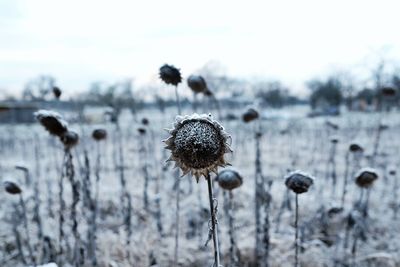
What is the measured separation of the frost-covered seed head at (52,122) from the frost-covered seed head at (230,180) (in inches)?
42.9

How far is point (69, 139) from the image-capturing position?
8.42 feet

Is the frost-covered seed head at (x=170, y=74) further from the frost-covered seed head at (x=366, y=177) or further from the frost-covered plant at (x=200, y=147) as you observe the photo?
the frost-covered seed head at (x=366, y=177)

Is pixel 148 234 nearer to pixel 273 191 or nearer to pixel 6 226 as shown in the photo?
pixel 6 226

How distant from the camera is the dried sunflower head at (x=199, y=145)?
4.44ft

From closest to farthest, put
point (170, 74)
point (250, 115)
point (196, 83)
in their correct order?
point (170, 74), point (196, 83), point (250, 115)

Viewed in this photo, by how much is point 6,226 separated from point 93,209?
6.50ft

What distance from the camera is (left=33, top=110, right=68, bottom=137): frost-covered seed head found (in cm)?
229

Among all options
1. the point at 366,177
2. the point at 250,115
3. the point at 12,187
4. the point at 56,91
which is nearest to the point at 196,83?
the point at 250,115

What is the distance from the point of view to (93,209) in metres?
3.29

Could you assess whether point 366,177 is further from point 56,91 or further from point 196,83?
point 56,91

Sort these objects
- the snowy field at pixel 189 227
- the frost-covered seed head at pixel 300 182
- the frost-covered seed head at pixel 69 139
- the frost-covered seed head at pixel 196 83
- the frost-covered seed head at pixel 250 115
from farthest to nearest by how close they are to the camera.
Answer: the frost-covered seed head at pixel 250 115
the snowy field at pixel 189 227
the frost-covered seed head at pixel 196 83
the frost-covered seed head at pixel 69 139
the frost-covered seed head at pixel 300 182

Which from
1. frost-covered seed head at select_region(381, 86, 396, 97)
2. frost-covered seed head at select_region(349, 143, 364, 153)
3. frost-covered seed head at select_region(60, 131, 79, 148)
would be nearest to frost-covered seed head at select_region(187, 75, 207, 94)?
frost-covered seed head at select_region(60, 131, 79, 148)

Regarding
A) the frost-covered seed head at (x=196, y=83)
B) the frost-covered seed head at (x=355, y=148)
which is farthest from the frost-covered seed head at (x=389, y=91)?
the frost-covered seed head at (x=196, y=83)

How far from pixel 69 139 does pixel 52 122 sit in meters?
0.26
